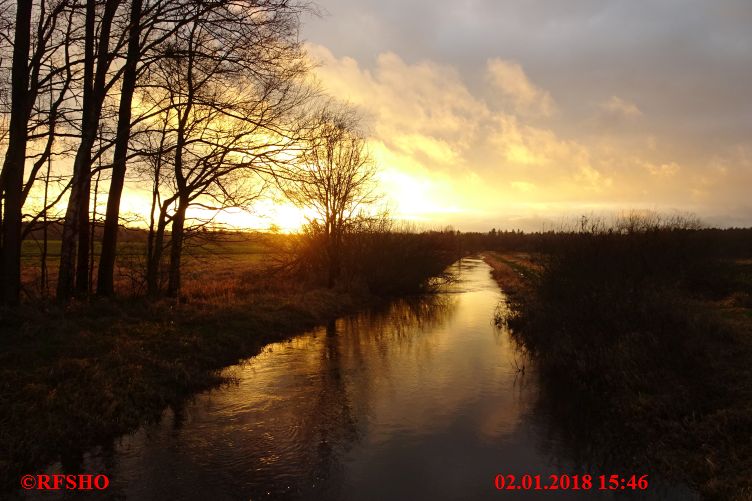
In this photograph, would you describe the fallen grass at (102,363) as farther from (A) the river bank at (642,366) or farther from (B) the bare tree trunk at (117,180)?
(A) the river bank at (642,366)

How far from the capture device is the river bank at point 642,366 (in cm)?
724

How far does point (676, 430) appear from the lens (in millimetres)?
7934

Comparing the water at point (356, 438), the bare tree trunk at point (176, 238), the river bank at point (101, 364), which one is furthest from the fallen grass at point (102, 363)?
the bare tree trunk at point (176, 238)

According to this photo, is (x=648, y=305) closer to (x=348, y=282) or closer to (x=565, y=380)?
(x=565, y=380)

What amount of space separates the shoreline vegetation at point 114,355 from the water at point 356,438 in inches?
19.8

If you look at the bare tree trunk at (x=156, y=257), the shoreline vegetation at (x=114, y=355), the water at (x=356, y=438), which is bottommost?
the water at (x=356, y=438)

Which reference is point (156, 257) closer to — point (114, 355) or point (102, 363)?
point (114, 355)

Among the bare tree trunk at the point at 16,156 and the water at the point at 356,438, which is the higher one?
the bare tree trunk at the point at 16,156

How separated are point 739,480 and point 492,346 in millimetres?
9701

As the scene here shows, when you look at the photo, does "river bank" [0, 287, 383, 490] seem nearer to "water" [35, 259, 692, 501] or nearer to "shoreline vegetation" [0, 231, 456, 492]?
"shoreline vegetation" [0, 231, 456, 492]

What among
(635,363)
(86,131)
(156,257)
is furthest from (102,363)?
(635,363)
